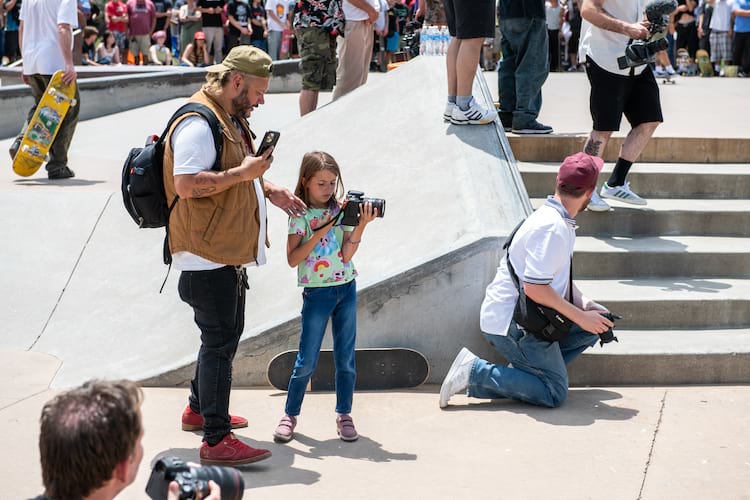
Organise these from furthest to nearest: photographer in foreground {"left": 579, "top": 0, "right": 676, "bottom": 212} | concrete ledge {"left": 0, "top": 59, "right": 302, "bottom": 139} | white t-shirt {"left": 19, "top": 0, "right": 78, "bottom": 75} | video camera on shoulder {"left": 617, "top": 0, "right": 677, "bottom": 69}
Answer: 1. concrete ledge {"left": 0, "top": 59, "right": 302, "bottom": 139}
2. white t-shirt {"left": 19, "top": 0, "right": 78, "bottom": 75}
3. photographer in foreground {"left": 579, "top": 0, "right": 676, "bottom": 212}
4. video camera on shoulder {"left": 617, "top": 0, "right": 677, "bottom": 69}

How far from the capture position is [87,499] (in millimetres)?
2330

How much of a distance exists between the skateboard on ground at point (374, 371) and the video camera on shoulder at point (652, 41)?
246 centimetres

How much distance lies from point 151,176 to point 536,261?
1.98 m

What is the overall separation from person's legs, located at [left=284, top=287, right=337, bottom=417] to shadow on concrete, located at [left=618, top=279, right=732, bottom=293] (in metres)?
2.37

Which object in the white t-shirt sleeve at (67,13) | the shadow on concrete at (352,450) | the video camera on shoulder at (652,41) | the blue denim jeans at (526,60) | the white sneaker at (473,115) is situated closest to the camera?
the shadow on concrete at (352,450)

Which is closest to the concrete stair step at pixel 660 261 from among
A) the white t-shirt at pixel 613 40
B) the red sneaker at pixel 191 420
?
the white t-shirt at pixel 613 40

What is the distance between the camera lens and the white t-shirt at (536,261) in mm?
5039

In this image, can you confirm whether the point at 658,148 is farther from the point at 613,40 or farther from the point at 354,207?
the point at 354,207

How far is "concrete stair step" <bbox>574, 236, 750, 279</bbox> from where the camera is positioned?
6.41 meters

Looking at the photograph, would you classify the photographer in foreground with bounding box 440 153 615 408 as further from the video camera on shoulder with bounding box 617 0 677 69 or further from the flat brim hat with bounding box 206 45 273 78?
the flat brim hat with bounding box 206 45 273 78

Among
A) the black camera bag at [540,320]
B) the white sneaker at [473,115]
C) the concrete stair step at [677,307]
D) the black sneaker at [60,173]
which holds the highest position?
the white sneaker at [473,115]

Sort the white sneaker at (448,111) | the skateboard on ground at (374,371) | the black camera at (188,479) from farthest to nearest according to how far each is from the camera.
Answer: the white sneaker at (448,111), the skateboard on ground at (374,371), the black camera at (188,479)

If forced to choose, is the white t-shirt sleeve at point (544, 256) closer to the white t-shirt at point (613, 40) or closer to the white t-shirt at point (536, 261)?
the white t-shirt at point (536, 261)

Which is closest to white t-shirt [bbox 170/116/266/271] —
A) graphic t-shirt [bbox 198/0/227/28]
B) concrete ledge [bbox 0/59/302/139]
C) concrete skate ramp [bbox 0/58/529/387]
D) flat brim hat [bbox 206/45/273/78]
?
flat brim hat [bbox 206/45/273/78]
